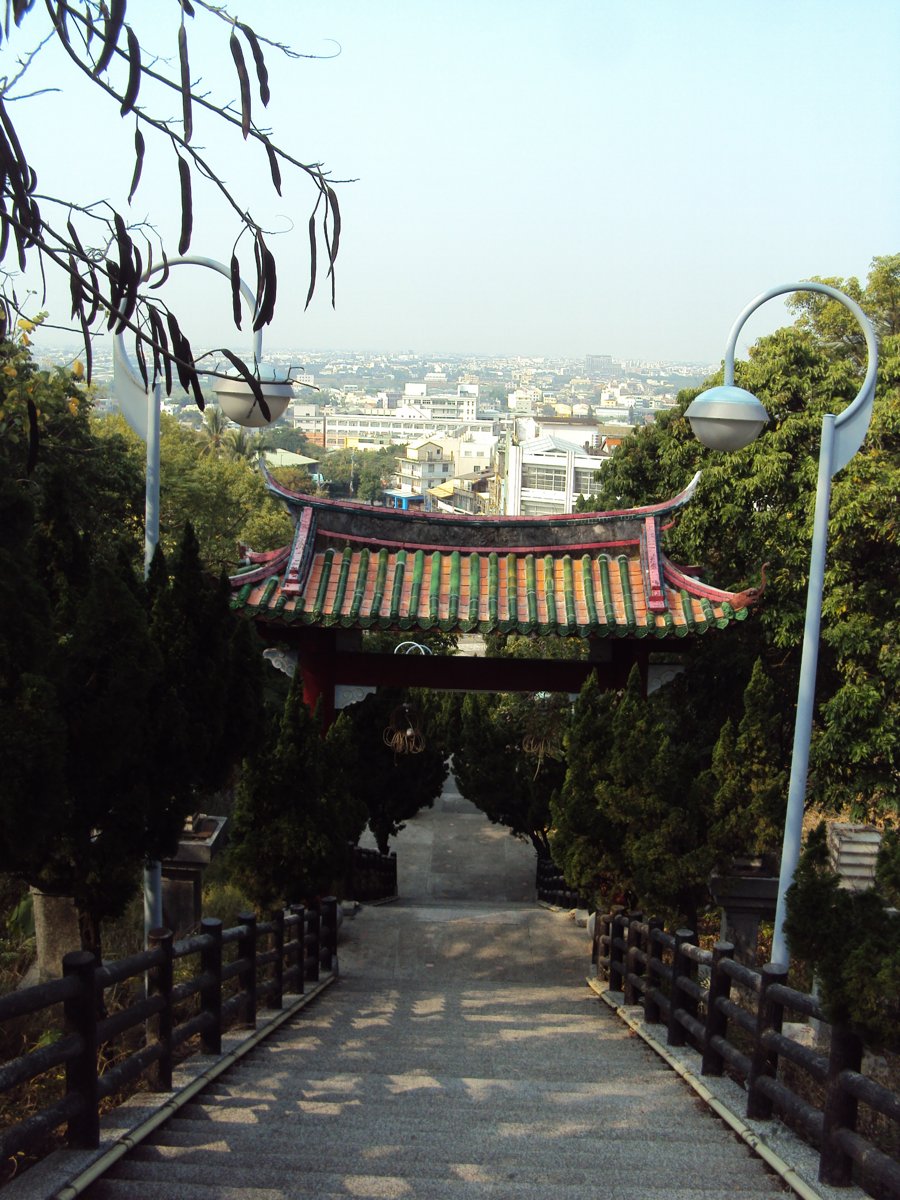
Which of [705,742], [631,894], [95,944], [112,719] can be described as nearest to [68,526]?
[112,719]

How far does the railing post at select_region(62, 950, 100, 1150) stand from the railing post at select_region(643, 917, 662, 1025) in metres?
3.70

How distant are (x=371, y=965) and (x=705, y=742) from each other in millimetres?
4412

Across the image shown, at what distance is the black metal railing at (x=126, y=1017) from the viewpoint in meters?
3.75

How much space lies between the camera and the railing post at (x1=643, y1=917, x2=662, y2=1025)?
7.00 metres

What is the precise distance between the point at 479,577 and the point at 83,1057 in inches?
240

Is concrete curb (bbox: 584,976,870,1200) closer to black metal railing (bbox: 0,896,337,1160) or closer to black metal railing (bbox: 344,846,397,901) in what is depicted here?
black metal railing (bbox: 0,896,337,1160)

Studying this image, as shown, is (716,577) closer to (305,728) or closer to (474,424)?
(305,728)

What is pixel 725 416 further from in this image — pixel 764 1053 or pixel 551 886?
pixel 551 886

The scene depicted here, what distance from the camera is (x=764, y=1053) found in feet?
15.7

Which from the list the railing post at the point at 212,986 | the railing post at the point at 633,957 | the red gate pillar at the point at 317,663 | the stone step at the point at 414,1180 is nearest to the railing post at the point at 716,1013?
the stone step at the point at 414,1180

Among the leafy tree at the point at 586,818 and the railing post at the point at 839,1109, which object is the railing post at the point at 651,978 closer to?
the leafy tree at the point at 586,818

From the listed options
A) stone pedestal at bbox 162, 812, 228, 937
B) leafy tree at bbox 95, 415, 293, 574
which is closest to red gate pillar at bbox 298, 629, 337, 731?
stone pedestal at bbox 162, 812, 228, 937

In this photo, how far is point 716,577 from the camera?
13.2 m

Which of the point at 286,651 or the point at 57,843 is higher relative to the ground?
the point at 286,651
